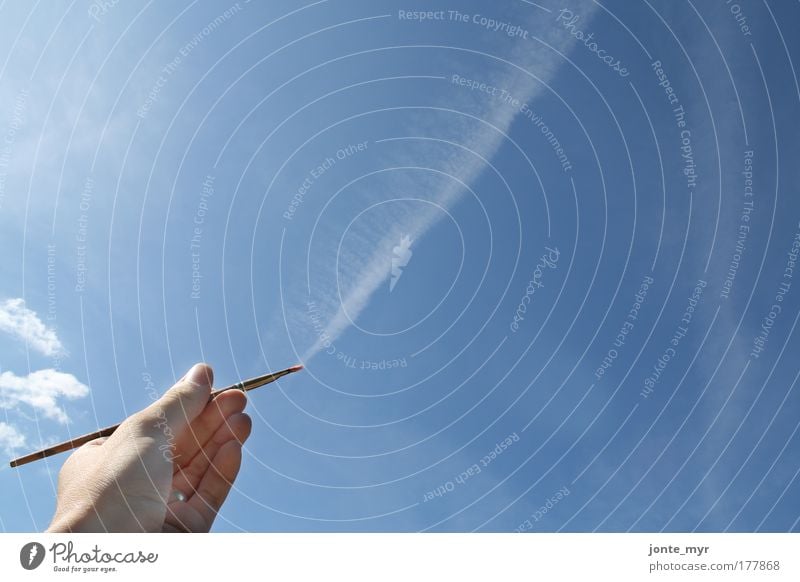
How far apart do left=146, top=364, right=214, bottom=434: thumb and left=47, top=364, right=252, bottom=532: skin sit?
0.01 m

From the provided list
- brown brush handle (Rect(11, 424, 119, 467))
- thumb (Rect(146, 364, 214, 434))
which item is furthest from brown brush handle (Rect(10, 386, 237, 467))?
thumb (Rect(146, 364, 214, 434))

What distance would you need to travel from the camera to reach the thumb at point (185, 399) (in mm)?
7215

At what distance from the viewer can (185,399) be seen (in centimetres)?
744

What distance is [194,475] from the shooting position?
8422 millimetres
